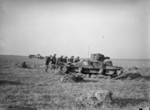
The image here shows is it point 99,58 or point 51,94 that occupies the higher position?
point 99,58

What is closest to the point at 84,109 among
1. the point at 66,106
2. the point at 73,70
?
the point at 66,106

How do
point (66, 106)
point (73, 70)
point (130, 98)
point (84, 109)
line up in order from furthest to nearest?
point (73, 70) < point (130, 98) < point (66, 106) < point (84, 109)

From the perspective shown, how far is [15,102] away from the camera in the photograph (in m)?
7.57

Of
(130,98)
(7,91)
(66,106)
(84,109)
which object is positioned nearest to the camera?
(84,109)

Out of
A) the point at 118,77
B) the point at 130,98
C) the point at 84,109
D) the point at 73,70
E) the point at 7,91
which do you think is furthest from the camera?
the point at 73,70

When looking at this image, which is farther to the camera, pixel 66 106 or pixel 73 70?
pixel 73 70

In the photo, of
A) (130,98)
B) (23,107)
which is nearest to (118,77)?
(130,98)

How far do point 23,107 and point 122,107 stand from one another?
362 cm

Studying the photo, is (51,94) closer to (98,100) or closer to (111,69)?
(98,100)

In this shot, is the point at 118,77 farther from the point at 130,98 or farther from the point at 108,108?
the point at 108,108

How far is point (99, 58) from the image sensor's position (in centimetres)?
1936

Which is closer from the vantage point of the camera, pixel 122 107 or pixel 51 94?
pixel 122 107

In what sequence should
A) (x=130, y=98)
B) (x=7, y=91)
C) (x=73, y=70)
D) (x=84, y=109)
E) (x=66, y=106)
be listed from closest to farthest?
(x=84, y=109), (x=66, y=106), (x=130, y=98), (x=7, y=91), (x=73, y=70)

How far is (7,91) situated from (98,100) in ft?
15.2
